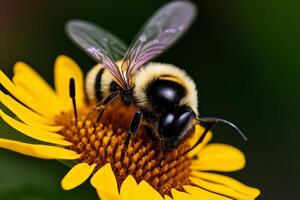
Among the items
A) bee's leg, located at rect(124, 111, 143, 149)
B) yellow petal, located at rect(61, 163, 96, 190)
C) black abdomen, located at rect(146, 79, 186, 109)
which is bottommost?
yellow petal, located at rect(61, 163, 96, 190)

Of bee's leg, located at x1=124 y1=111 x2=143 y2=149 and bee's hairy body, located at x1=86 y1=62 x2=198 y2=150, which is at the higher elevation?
bee's hairy body, located at x1=86 y1=62 x2=198 y2=150

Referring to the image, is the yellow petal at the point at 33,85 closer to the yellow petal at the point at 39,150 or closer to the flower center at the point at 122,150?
the flower center at the point at 122,150

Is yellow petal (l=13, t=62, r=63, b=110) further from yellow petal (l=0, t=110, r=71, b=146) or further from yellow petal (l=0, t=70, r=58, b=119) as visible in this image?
yellow petal (l=0, t=110, r=71, b=146)

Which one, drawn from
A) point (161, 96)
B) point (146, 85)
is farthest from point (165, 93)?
point (146, 85)

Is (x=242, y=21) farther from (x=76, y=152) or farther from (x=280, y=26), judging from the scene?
(x=76, y=152)

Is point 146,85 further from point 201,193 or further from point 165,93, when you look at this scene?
point 201,193

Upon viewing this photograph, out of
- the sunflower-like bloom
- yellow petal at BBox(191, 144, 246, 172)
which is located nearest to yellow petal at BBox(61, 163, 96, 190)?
the sunflower-like bloom
